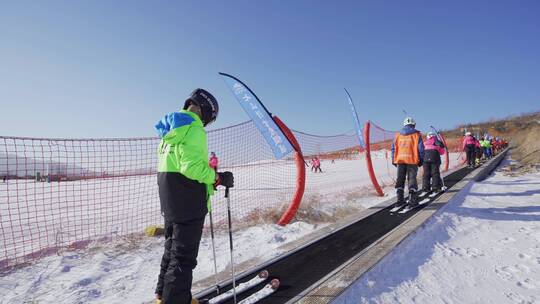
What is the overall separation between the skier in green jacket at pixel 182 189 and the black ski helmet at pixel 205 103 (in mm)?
185

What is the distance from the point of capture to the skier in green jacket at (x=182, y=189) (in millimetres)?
2330

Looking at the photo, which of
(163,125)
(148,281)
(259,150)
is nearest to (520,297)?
(163,125)


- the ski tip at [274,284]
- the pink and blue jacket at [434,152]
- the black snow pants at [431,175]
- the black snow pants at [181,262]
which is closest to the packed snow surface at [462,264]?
the ski tip at [274,284]

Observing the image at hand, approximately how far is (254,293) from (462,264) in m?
2.70

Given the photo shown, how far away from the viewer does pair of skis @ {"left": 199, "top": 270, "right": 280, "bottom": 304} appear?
279 centimetres

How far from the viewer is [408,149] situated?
673cm

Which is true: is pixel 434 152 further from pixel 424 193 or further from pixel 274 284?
pixel 274 284

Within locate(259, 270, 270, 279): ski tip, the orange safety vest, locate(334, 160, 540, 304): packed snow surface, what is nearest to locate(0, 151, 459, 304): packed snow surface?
locate(259, 270, 270, 279): ski tip

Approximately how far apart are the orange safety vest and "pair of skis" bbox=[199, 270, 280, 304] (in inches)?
194

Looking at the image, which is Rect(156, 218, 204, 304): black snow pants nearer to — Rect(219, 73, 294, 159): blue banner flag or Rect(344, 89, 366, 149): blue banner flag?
Rect(219, 73, 294, 159): blue banner flag

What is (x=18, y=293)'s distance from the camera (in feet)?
10.6

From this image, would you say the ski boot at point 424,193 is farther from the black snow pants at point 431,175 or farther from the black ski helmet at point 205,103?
the black ski helmet at point 205,103

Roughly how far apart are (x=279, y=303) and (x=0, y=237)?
258 inches

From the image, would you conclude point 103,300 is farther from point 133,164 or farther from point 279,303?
point 133,164
